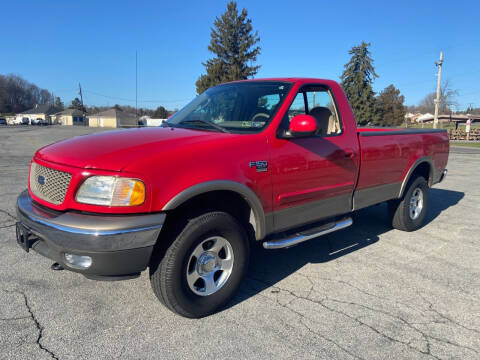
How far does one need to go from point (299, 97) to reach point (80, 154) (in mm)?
2285

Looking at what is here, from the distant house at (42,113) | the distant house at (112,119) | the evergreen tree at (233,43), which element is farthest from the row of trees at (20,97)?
the evergreen tree at (233,43)

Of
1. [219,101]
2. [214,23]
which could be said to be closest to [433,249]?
[219,101]

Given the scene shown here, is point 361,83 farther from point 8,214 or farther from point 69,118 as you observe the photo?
point 69,118

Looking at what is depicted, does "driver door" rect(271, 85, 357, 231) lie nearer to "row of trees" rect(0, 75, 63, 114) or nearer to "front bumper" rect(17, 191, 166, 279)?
"front bumper" rect(17, 191, 166, 279)

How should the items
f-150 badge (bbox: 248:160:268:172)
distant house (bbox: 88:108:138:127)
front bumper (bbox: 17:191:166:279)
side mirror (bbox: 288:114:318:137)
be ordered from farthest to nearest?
Answer: distant house (bbox: 88:108:138:127)
side mirror (bbox: 288:114:318:137)
f-150 badge (bbox: 248:160:268:172)
front bumper (bbox: 17:191:166:279)

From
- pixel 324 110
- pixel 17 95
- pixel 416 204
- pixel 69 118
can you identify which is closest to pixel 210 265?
pixel 324 110

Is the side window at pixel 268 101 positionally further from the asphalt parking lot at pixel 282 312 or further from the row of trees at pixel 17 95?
the row of trees at pixel 17 95

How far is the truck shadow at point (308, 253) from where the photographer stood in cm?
356

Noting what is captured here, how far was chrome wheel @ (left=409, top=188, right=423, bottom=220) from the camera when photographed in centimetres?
539

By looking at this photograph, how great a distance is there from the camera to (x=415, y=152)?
16.6ft

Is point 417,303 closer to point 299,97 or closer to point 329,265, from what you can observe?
point 329,265

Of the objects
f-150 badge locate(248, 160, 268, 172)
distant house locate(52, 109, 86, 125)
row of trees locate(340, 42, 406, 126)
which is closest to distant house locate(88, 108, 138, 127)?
distant house locate(52, 109, 86, 125)

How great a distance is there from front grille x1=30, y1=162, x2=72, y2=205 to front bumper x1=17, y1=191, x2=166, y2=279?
0.16m

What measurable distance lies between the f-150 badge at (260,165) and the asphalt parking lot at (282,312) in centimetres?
117
